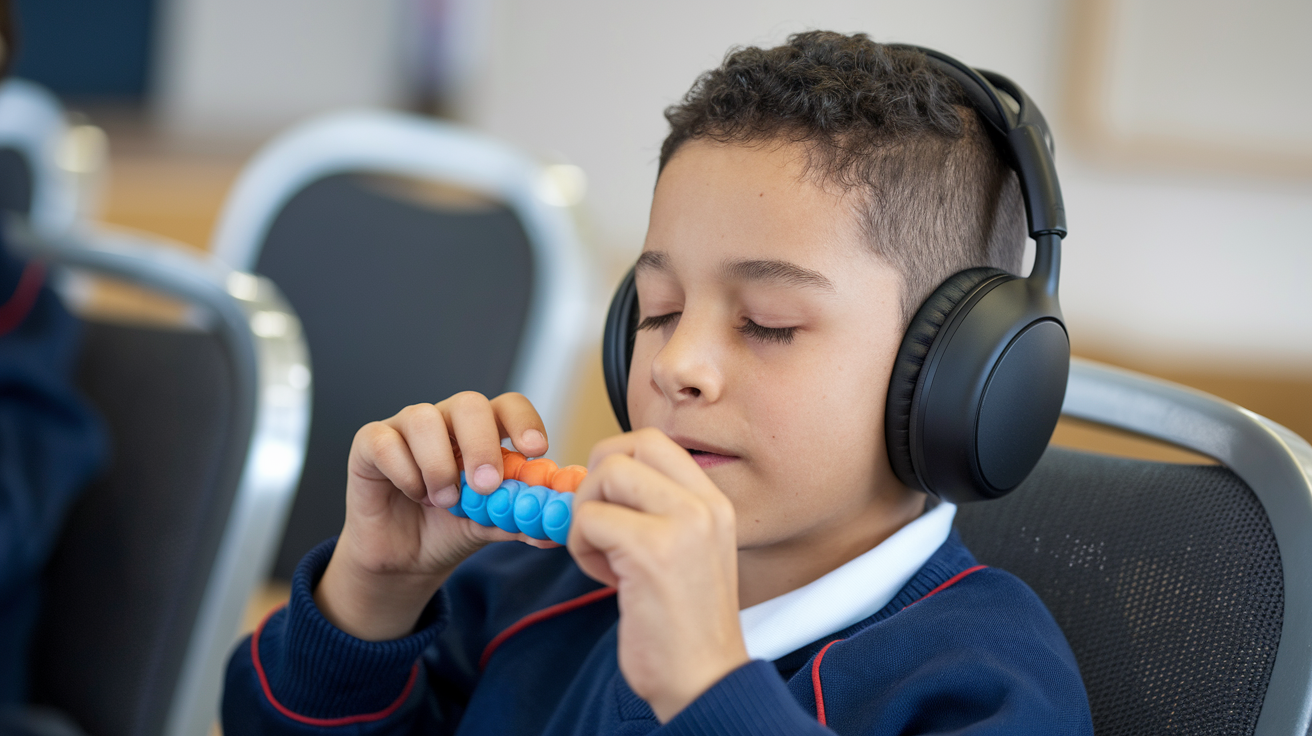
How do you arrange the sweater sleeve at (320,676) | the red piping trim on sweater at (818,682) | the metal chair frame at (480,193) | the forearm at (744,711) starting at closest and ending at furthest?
1. the forearm at (744,711)
2. the red piping trim on sweater at (818,682)
3. the sweater sleeve at (320,676)
4. the metal chair frame at (480,193)

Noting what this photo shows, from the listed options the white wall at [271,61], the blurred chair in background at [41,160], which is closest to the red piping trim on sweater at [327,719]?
the blurred chair in background at [41,160]

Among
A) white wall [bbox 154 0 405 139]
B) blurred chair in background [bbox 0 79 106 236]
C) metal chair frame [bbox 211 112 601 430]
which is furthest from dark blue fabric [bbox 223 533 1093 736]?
white wall [bbox 154 0 405 139]

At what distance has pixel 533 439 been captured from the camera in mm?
593

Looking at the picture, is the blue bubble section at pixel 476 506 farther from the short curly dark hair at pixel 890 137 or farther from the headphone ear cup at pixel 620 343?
the short curly dark hair at pixel 890 137

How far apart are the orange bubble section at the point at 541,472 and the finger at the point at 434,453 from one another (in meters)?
0.03

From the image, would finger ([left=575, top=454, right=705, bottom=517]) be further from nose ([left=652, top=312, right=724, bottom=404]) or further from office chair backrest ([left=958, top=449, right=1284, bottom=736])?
office chair backrest ([left=958, top=449, right=1284, bottom=736])

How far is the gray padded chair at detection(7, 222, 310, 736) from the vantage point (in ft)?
3.04

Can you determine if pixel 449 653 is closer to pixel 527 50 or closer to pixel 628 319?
pixel 628 319

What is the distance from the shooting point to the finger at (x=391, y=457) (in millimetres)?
604

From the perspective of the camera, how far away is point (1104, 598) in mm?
638

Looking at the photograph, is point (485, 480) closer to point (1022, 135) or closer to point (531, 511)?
point (531, 511)

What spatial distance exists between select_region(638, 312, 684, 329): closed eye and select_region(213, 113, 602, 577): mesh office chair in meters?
0.54

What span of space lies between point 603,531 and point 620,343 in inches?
9.4

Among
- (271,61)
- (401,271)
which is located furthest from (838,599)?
(271,61)
